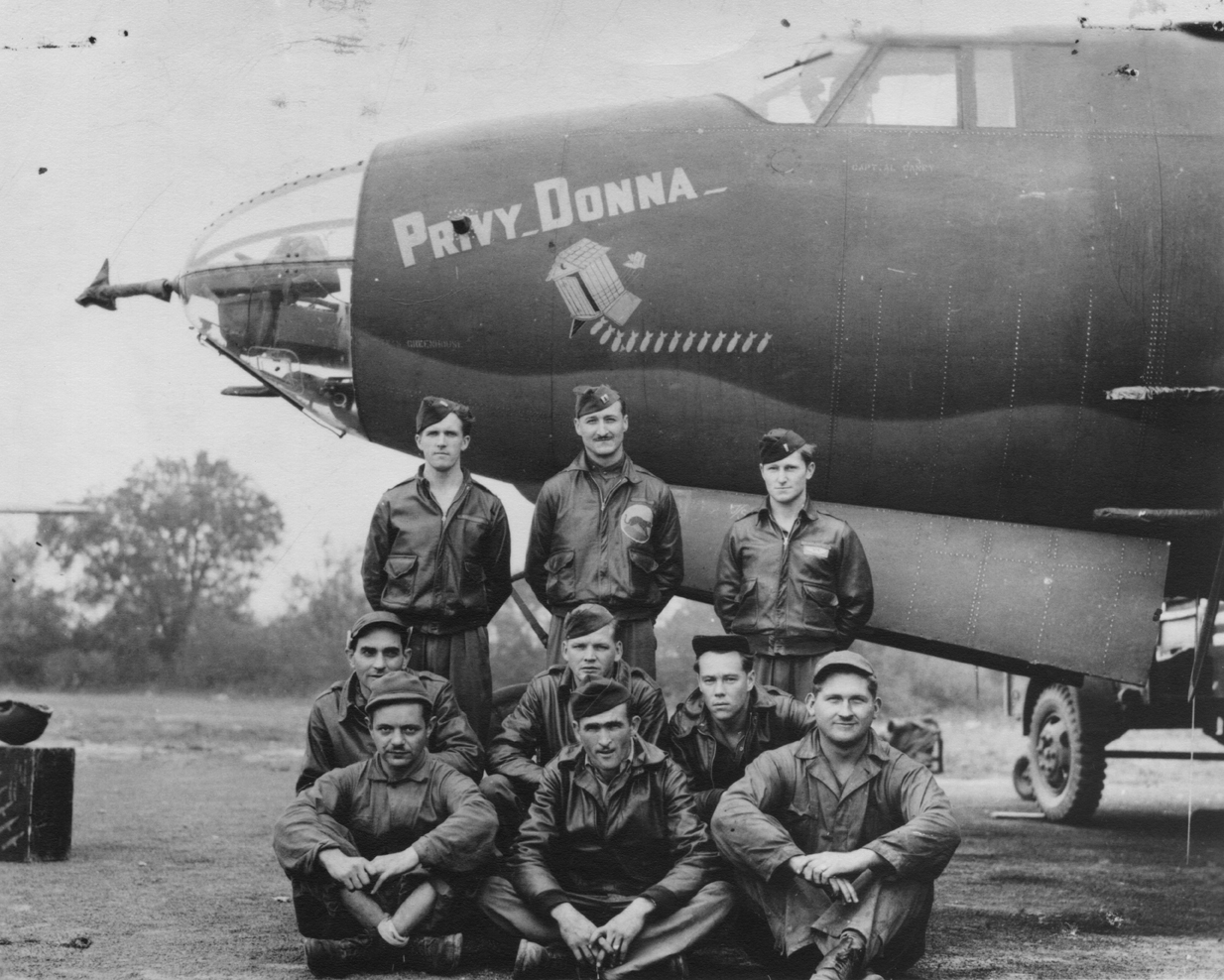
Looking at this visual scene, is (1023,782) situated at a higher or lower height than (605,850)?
lower

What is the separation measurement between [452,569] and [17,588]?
17.1 meters

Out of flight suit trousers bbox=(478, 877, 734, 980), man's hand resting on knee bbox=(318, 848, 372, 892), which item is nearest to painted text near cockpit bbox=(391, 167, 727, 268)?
man's hand resting on knee bbox=(318, 848, 372, 892)

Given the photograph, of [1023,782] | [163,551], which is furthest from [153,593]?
[1023,782]

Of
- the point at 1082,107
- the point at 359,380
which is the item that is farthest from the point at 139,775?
the point at 1082,107

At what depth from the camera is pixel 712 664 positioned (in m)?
4.71

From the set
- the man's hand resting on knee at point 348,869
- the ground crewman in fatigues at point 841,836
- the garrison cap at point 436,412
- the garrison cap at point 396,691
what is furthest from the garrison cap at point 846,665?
the garrison cap at point 436,412

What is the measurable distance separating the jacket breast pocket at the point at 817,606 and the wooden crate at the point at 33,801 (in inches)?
152

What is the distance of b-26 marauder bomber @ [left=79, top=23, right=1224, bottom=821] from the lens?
5500 mm

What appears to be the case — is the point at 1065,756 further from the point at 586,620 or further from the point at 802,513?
the point at 586,620

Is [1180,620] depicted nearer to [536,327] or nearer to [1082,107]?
[1082,107]

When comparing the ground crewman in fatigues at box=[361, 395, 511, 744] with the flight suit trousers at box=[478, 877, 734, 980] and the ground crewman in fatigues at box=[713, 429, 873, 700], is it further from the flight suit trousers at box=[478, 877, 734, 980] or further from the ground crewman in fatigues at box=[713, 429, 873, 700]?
the flight suit trousers at box=[478, 877, 734, 980]

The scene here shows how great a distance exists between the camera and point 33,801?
633 cm

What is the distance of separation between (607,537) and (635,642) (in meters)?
0.45

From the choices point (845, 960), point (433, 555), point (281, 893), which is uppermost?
point (433, 555)
